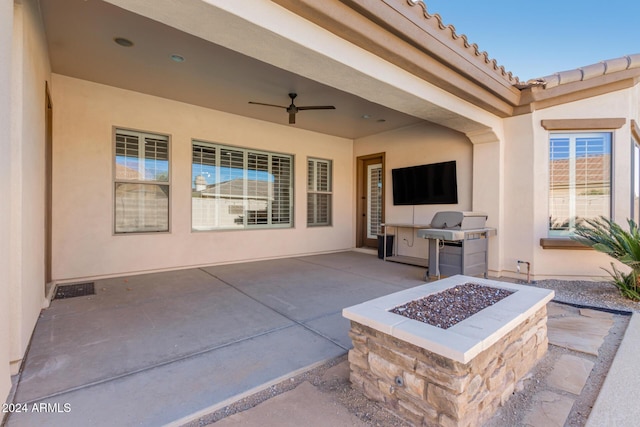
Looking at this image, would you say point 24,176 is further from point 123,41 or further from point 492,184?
point 492,184

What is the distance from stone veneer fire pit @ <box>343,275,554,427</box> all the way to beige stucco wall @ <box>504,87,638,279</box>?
328cm

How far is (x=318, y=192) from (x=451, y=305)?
5.57m

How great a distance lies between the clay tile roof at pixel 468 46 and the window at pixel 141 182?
4.46m

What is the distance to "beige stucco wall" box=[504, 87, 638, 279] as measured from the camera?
15.1 feet

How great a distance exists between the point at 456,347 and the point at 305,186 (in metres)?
5.94

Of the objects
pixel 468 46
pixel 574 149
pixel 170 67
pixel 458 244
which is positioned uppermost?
pixel 468 46

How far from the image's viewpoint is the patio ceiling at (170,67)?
3.11m

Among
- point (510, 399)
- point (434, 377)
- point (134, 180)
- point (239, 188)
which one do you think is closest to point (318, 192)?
point (239, 188)

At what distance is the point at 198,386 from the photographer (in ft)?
6.36

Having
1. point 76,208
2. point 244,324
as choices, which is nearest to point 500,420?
point 244,324

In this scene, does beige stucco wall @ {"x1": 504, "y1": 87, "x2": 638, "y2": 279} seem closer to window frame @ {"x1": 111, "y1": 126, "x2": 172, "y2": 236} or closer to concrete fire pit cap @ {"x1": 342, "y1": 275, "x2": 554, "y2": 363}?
concrete fire pit cap @ {"x1": 342, "y1": 275, "x2": 554, "y2": 363}

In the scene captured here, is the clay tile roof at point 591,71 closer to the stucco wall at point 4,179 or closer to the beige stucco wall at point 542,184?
the beige stucco wall at point 542,184

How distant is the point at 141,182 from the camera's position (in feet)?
16.7

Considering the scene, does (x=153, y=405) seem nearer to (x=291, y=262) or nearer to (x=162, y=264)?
(x=162, y=264)
